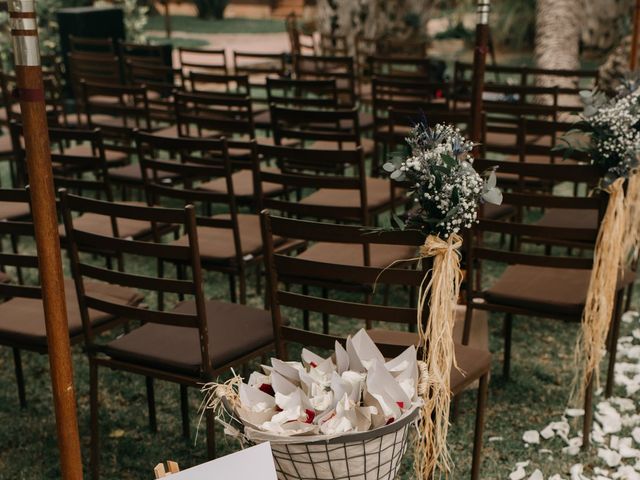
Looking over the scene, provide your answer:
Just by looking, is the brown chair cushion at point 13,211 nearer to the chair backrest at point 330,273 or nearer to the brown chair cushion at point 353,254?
the brown chair cushion at point 353,254

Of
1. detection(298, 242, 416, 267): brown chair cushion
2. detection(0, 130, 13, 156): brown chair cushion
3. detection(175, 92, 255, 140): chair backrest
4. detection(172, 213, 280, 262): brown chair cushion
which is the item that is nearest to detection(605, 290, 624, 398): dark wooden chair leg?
detection(298, 242, 416, 267): brown chair cushion

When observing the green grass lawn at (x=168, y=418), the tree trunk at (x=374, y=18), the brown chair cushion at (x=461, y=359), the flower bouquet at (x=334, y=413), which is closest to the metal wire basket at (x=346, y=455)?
the flower bouquet at (x=334, y=413)

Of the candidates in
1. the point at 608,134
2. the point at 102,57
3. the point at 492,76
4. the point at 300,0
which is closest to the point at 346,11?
the point at 492,76

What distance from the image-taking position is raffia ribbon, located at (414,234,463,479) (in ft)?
7.49

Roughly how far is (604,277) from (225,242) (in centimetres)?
164

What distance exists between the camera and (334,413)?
1.85 meters

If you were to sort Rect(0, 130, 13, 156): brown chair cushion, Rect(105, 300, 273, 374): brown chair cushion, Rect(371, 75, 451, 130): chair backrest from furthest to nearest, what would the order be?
1. Rect(0, 130, 13, 156): brown chair cushion
2. Rect(371, 75, 451, 130): chair backrest
3. Rect(105, 300, 273, 374): brown chair cushion

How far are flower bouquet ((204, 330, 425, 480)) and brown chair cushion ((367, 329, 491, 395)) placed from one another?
69 cm

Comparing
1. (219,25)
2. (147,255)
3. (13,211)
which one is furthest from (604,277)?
(219,25)

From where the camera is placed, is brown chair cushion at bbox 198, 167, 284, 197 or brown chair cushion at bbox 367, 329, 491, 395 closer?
brown chair cushion at bbox 367, 329, 491, 395

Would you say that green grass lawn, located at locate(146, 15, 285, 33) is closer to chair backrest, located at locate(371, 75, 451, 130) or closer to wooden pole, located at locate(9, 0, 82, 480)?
chair backrest, located at locate(371, 75, 451, 130)

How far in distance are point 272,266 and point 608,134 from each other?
139cm

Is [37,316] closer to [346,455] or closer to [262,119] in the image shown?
[346,455]

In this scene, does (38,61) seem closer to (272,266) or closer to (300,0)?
(272,266)
